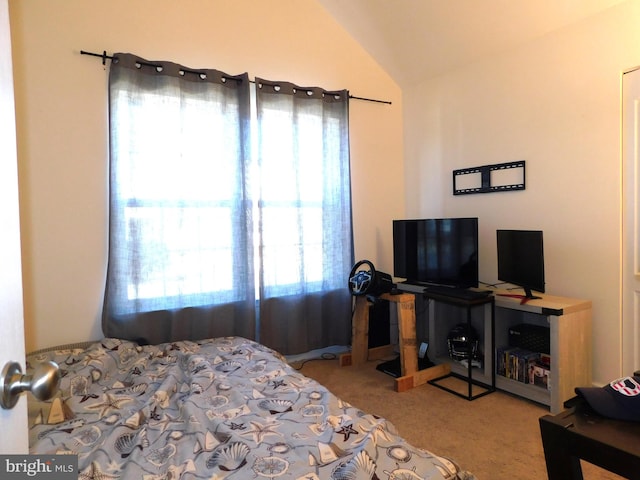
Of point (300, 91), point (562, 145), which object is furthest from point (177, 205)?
point (562, 145)

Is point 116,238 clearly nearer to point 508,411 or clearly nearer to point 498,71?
point 508,411

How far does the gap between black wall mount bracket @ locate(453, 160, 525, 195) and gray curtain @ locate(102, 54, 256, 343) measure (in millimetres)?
1905

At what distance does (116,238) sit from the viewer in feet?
8.53

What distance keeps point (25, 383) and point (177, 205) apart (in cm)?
229

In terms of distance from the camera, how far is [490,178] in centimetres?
326

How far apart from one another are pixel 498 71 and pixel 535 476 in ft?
9.42

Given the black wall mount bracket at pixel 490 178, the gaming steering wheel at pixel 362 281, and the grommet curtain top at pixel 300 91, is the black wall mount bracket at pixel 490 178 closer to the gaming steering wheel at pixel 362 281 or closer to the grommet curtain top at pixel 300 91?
the gaming steering wheel at pixel 362 281

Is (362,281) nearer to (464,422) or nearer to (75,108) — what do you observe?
(464,422)

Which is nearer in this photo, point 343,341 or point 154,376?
point 154,376

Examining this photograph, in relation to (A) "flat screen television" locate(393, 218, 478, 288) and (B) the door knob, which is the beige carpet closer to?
(A) "flat screen television" locate(393, 218, 478, 288)

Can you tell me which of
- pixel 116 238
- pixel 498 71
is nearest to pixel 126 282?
pixel 116 238

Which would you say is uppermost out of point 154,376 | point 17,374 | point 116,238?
point 116,238

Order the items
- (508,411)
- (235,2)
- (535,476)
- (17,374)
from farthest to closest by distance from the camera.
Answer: (235,2), (508,411), (535,476), (17,374)

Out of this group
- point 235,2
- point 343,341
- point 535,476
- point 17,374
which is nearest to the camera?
point 17,374
